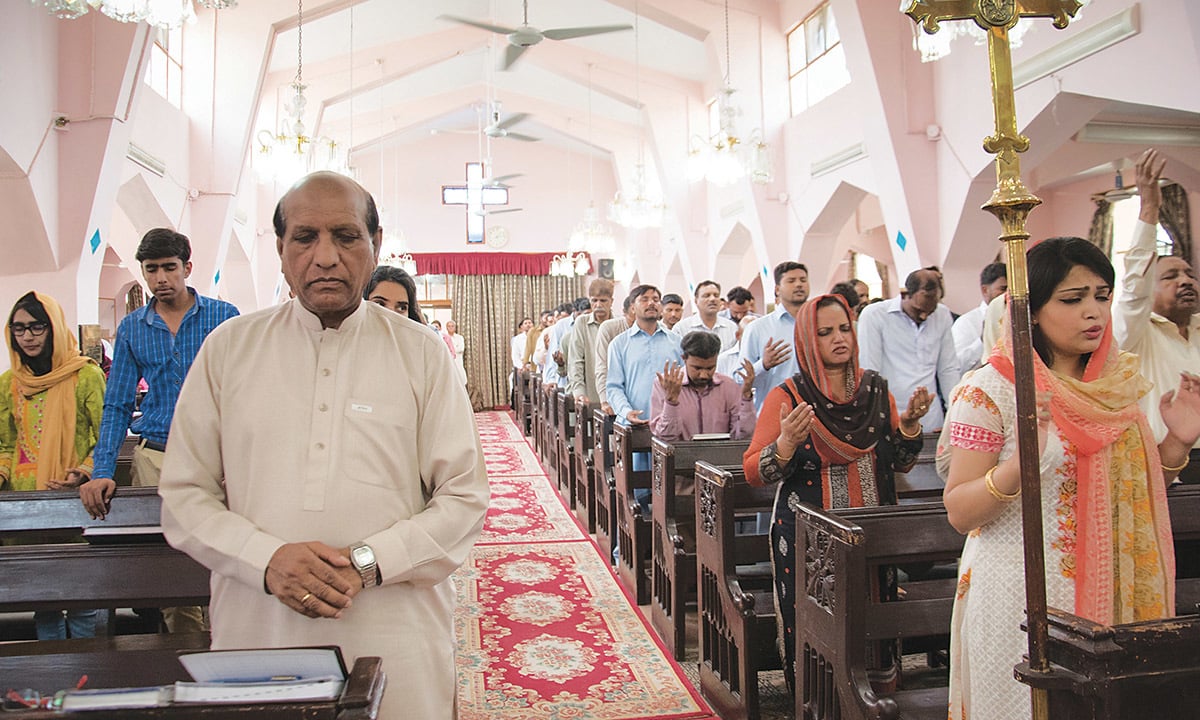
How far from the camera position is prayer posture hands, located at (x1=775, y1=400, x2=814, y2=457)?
2.59 meters

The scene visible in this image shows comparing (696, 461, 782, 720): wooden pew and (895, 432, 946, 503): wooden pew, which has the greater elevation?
(895, 432, 946, 503): wooden pew

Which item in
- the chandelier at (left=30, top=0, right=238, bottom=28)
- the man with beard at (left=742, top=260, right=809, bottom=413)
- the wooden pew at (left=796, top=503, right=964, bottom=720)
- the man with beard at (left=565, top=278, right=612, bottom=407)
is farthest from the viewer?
the man with beard at (left=565, top=278, right=612, bottom=407)

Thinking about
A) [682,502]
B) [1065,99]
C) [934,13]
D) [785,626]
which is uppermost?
[1065,99]

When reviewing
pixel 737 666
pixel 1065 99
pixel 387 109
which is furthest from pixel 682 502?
pixel 387 109

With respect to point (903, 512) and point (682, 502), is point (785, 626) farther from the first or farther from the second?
point (682, 502)

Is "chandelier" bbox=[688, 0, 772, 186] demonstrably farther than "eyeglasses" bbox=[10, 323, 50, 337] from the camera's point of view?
Yes

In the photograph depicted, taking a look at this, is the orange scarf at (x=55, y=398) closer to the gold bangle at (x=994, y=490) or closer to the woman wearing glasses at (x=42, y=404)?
the woman wearing glasses at (x=42, y=404)

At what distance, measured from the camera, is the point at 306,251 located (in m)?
1.63

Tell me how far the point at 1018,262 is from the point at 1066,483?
0.60m

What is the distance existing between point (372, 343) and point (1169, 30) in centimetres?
559

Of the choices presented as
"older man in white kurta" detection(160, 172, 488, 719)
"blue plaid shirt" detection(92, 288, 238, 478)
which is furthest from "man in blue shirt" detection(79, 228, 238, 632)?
"older man in white kurta" detection(160, 172, 488, 719)

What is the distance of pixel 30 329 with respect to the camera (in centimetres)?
318

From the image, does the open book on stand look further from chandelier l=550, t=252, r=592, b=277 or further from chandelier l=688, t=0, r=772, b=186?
chandelier l=550, t=252, r=592, b=277

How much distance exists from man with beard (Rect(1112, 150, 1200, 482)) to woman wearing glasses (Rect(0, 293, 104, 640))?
11.7 ft
